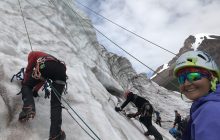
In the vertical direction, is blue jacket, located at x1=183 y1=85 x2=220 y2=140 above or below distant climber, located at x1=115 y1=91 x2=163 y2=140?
below

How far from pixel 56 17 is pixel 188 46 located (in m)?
120

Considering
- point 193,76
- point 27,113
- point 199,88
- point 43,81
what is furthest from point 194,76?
point 43,81

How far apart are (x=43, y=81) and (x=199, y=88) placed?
531 centimetres

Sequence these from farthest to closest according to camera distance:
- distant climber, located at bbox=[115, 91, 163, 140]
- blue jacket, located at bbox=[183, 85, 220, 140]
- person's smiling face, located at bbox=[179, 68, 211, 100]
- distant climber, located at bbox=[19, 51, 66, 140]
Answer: distant climber, located at bbox=[115, 91, 163, 140], distant climber, located at bbox=[19, 51, 66, 140], person's smiling face, located at bbox=[179, 68, 211, 100], blue jacket, located at bbox=[183, 85, 220, 140]

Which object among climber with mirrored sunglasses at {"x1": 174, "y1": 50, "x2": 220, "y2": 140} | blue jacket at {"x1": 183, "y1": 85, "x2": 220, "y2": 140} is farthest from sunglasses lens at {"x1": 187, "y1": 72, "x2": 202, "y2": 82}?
blue jacket at {"x1": 183, "y1": 85, "x2": 220, "y2": 140}

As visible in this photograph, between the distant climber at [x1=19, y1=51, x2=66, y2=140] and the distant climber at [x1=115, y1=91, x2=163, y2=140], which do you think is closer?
the distant climber at [x1=19, y1=51, x2=66, y2=140]

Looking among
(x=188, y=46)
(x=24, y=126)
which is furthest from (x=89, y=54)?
(x=188, y=46)

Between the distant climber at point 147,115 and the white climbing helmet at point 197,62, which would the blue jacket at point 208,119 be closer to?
the white climbing helmet at point 197,62

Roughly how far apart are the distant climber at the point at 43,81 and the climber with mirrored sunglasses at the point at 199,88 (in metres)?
3.86

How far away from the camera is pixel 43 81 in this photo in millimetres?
7742

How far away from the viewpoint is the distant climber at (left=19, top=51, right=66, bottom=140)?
21.6 ft

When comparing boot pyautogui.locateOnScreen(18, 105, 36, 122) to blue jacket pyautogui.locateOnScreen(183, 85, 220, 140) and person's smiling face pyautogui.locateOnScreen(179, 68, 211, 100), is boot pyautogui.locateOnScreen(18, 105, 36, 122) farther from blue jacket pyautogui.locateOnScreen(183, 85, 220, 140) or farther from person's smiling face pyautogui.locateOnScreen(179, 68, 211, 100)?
blue jacket pyautogui.locateOnScreen(183, 85, 220, 140)

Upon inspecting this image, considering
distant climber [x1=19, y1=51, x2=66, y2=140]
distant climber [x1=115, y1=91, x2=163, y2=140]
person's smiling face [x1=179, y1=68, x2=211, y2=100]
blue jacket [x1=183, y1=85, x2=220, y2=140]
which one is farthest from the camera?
distant climber [x1=115, y1=91, x2=163, y2=140]

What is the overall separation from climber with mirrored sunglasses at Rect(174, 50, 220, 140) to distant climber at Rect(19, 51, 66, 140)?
3.86 m
